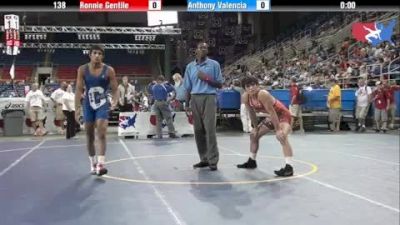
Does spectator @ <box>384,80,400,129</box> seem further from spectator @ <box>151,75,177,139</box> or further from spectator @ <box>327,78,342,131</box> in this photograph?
spectator @ <box>151,75,177,139</box>

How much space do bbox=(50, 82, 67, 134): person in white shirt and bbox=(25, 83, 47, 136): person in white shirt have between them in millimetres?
406

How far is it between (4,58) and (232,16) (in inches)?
757

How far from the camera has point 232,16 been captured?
132 ft

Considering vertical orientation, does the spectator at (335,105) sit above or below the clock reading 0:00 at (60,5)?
below

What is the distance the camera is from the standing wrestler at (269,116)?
6.70 m

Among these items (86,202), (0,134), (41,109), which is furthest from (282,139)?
(0,134)

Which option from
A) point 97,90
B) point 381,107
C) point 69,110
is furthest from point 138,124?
point 97,90

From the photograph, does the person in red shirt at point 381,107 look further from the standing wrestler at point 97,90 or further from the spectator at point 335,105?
the standing wrestler at point 97,90

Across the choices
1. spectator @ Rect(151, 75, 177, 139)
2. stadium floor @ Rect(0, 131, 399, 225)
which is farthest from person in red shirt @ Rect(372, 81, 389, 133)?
stadium floor @ Rect(0, 131, 399, 225)

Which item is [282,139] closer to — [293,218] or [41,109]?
[293,218]

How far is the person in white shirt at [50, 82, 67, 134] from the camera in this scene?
14.8 metres

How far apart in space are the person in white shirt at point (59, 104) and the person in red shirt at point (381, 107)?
29.2 ft

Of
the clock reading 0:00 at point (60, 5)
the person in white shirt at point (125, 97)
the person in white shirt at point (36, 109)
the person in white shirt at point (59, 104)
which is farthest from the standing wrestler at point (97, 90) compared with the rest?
the person in white shirt at point (125, 97)

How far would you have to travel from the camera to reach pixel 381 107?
15250 mm
